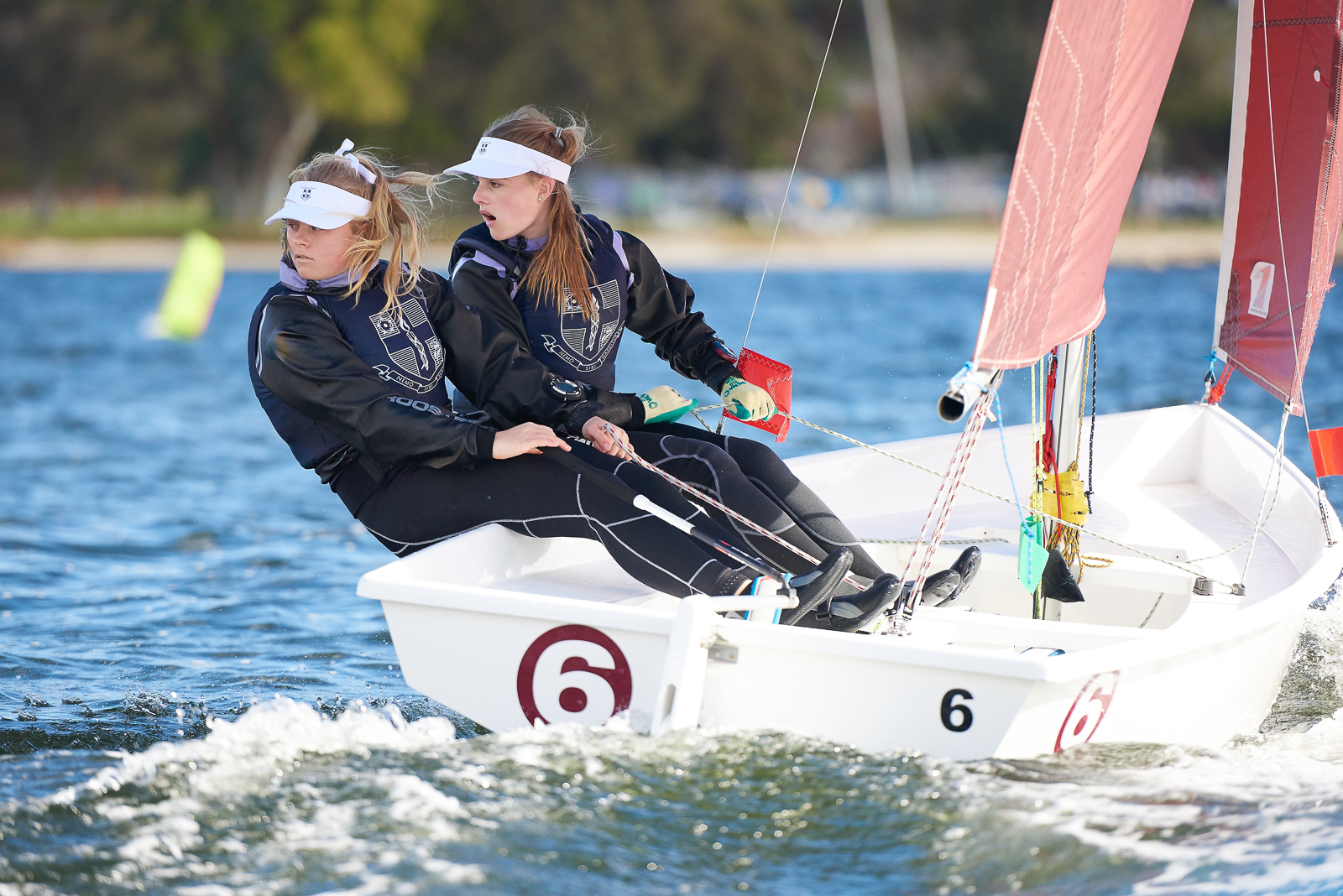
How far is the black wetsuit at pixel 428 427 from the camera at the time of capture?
2.78 metres

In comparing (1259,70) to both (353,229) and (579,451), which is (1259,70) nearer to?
(579,451)

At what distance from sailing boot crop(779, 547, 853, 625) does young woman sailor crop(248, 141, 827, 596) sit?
112mm

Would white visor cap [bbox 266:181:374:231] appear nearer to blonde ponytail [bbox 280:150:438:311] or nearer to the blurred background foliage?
blonde ponytail [bbox 280:150:438:311]

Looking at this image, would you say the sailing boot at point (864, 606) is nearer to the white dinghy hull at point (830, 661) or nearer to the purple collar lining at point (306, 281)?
the white dinghy hull at point (830, 661)

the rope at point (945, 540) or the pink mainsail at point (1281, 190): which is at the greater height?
the pink mainsail at point (1281, 190)

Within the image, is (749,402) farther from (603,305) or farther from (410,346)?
(410,346)

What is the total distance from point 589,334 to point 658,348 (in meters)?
0.29

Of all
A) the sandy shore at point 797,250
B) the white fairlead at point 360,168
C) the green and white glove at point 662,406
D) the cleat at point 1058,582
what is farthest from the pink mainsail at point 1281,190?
the sandy shore at point 797,250

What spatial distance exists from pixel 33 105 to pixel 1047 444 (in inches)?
1056

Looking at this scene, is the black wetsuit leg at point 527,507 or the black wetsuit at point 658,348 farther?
the black wetsuit at point 658,348

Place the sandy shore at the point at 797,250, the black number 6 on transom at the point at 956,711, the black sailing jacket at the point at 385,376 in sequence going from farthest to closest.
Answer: the sandy shore at the point at 797,250, the black sailing jacket at the point at 385,376, the black number 6 on transom at the point at 956,711

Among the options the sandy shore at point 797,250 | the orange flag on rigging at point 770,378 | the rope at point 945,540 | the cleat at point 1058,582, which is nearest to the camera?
the cleat at point 1058,582

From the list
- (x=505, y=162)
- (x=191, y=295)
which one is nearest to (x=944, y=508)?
(x=505, y=162)

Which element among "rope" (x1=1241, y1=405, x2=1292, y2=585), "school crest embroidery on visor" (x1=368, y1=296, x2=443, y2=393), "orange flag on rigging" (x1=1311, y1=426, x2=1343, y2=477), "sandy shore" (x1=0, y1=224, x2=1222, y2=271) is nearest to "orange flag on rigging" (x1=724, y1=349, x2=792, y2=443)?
→ "school crest embroidery on visor" (x1=368, y1=296, x2=443, y2=393)
